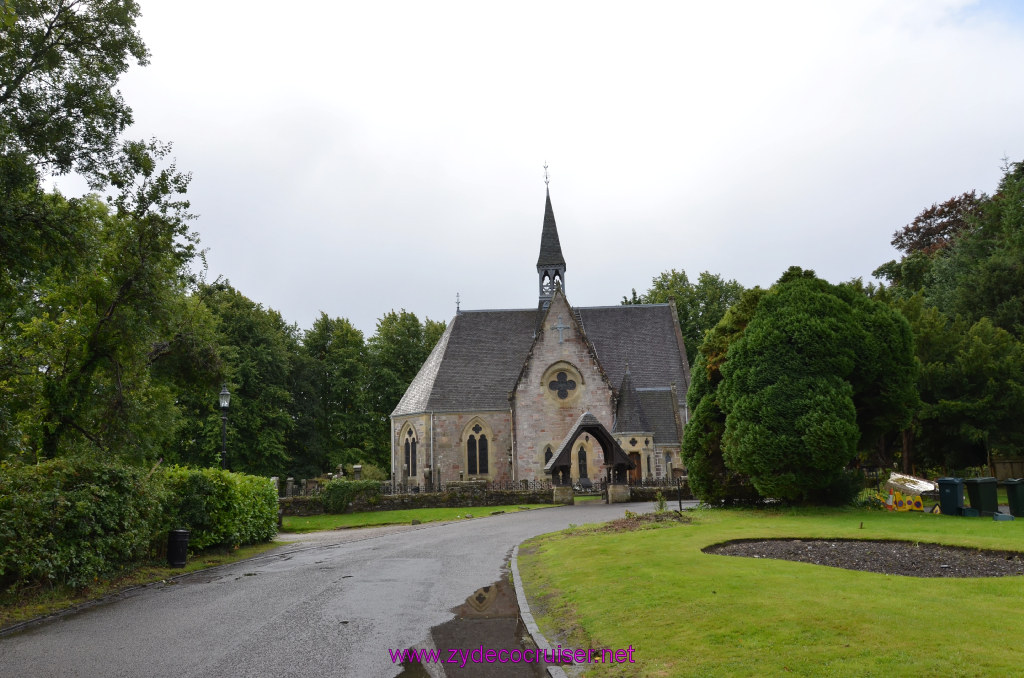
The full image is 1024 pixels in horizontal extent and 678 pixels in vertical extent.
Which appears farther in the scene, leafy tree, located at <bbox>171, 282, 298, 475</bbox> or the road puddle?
leafy tree, located at <bbox>171, 282, 298, 475</bbox>

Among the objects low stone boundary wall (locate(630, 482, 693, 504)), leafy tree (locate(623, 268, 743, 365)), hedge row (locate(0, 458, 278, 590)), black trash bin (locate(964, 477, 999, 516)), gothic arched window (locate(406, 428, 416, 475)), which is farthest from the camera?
leafy tree (locate(623, 268, 743, 365))

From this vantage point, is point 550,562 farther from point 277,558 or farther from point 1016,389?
point 1016,389

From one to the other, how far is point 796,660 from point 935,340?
3103cm

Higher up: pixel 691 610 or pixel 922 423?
pixel 922 423

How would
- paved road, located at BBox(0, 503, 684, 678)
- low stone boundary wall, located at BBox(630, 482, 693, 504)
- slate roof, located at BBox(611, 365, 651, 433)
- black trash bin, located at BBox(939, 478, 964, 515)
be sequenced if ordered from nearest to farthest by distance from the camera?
paved road, located at BBox(0, 503, 684, 678) < black trash bin, located at BBox(939, 478, 964, 515) < low stone boundary wall, located at BBox(630, 482, 693, 504) < slate roof, located at BBox(611, 365, 651, 433)

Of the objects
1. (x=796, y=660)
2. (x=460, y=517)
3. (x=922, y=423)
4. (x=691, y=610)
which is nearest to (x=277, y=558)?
(x=460, y=517)

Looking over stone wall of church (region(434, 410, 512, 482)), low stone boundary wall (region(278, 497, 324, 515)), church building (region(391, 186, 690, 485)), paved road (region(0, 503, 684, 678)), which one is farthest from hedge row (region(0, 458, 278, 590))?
stone wall of church (region(434, 410, 512, 482))

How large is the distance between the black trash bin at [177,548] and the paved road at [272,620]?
73cm

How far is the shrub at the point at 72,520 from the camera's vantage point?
466 inches

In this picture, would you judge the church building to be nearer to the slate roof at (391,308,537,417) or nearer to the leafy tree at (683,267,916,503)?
the slate roof at (391,308,537,417)

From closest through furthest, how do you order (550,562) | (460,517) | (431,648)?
(431,648) < (550,562) < (460,517)

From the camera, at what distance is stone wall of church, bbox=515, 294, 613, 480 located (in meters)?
42.5

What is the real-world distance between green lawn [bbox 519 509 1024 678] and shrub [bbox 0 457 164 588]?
8.06 m

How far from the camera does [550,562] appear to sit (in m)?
14.0
